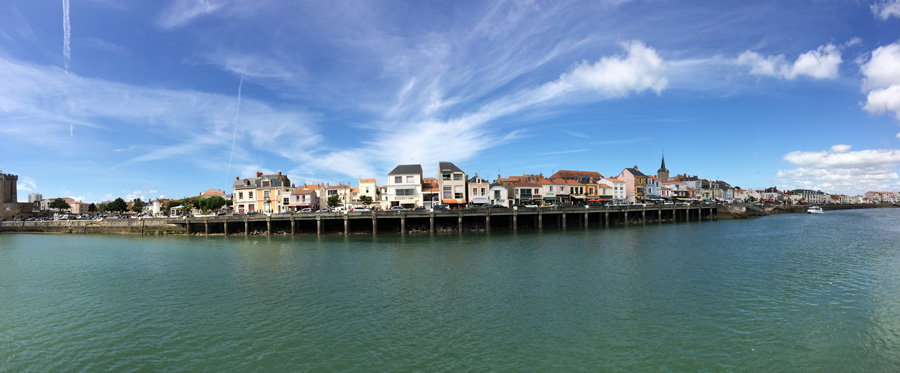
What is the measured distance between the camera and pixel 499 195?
2638 inches

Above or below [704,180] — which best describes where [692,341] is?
below

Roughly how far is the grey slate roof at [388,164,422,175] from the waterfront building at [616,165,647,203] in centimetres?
4255

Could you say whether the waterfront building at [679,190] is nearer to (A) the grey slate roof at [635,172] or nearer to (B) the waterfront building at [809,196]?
(A) the grey slate roof at [635,172]

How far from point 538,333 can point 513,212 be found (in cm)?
3699

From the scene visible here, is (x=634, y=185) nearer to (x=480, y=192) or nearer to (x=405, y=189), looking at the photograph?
(x=480, y=192)

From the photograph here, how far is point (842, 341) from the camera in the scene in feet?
40.8

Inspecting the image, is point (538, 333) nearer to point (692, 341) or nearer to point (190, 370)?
point (692, 341)

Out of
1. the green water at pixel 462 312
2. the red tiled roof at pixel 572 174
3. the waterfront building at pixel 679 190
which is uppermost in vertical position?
the red tiled roof at pixel 572 174

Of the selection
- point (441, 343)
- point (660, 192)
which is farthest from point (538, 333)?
point (660, 192)

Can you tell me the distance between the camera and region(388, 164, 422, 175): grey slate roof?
206ft

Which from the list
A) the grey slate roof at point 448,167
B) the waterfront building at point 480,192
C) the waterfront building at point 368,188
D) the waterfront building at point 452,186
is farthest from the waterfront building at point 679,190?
the waterfront building at point 368,188

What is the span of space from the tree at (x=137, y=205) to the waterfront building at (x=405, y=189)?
84.0 meters

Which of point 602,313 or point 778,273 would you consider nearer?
point 602,313

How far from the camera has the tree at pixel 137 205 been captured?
106438 mm
